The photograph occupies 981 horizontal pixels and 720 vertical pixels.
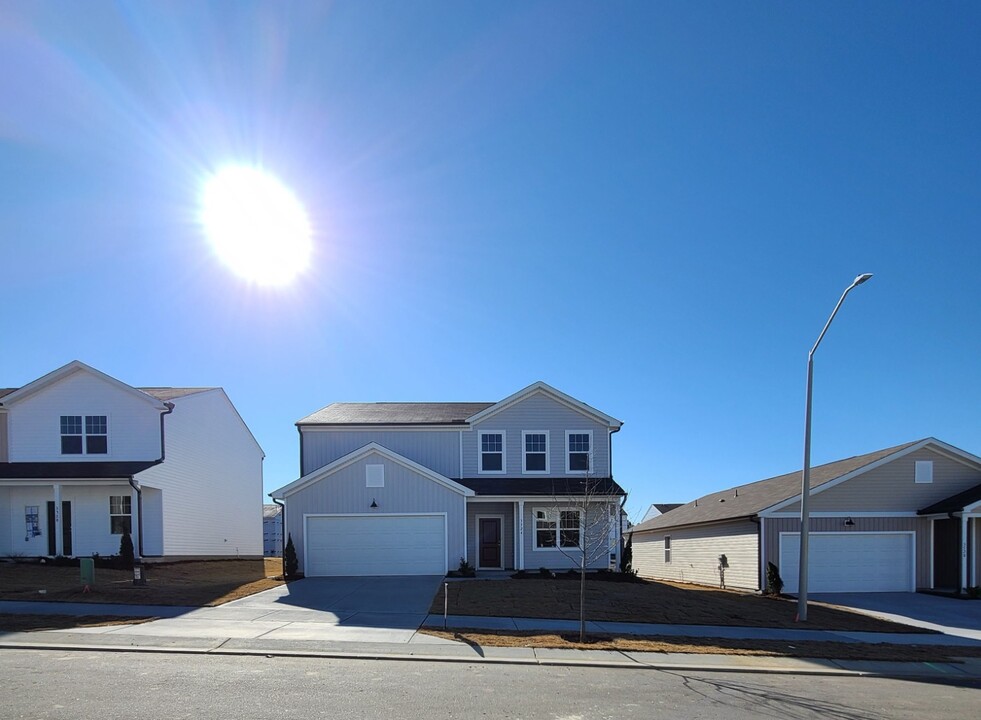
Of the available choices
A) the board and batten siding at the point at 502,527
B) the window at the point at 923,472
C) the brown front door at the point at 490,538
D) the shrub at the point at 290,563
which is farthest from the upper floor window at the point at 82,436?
the window at the point at 923,472

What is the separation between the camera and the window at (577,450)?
26.5 metres

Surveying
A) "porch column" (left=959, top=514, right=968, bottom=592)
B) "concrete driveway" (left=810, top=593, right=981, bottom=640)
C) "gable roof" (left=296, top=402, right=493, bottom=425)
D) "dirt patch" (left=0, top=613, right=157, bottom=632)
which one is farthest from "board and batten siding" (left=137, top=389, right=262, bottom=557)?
"porch column" (left=959, top=514, right=968, bottom=592)

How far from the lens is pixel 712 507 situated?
30828 mm

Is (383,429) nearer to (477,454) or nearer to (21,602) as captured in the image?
(477,454)

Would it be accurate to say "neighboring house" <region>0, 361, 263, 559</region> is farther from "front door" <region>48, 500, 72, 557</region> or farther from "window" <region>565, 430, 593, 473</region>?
"window" <region>565, 430, 593, 473</region>

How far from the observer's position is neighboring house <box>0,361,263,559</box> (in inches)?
966

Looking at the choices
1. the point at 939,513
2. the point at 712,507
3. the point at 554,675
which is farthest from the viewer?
the point at 712,507

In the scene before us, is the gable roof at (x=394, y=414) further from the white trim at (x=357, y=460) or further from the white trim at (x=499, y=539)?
the white trim at (x=499, y=539)

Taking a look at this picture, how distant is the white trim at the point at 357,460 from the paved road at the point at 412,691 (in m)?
13.2

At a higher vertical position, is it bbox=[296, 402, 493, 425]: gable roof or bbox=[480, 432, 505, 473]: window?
bbox=[296, 402, 493, 425]: gable roof

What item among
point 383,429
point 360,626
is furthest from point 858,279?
point 383,429

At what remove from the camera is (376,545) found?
23.7 m

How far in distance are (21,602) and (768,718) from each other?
52.5 feet

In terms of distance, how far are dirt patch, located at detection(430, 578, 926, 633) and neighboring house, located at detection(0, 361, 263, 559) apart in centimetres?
1300
